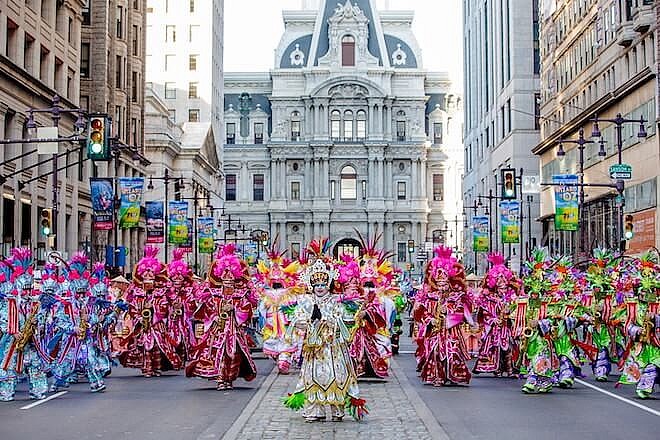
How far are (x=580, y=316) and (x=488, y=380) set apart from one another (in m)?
3.00

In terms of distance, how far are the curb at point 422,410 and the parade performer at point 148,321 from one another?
15.0 ft

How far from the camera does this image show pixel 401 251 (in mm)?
108875

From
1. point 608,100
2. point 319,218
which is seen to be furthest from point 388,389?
point 319,218

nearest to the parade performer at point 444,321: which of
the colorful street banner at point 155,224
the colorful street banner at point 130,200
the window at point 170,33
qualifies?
the colorful street banner at point 130,200

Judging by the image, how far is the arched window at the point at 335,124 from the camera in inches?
4338

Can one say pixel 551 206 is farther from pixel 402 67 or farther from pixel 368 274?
pixel 402 67

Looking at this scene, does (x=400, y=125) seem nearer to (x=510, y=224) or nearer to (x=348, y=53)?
(x=348, y=53)

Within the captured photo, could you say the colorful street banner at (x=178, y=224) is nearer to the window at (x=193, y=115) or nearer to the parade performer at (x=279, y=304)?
the parade performer at (x=279, y=304)

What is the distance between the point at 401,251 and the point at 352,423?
9580cm

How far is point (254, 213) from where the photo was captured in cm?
11044

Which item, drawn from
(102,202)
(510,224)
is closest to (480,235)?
(510,224)

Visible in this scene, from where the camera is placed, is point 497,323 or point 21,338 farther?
point 497,323

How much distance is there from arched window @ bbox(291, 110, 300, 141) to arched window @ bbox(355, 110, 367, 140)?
6072 mm

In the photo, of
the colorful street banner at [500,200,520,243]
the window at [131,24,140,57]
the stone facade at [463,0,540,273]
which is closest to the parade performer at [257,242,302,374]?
the colorful street banner at [500,200,520,243]
